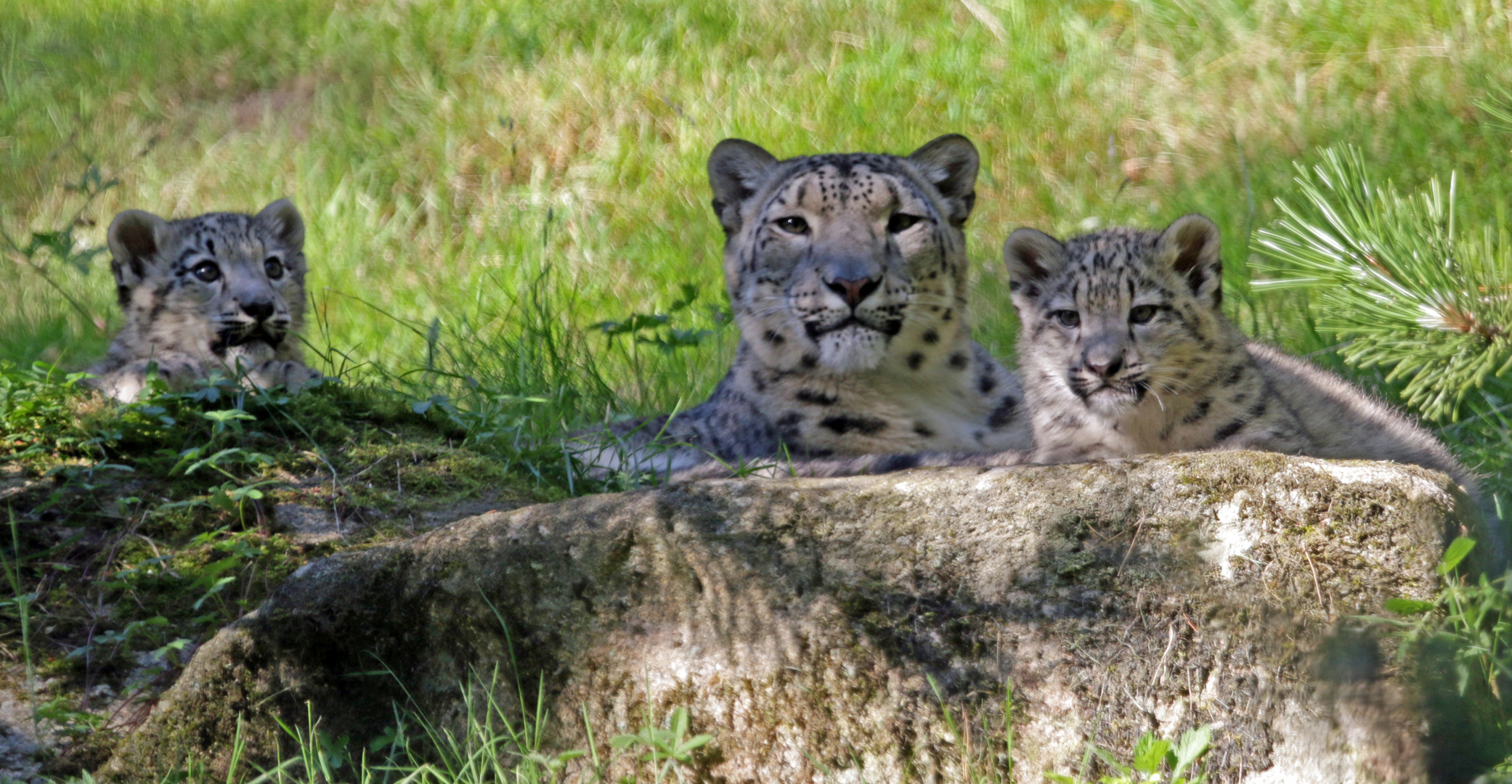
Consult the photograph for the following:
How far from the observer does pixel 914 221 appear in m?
6.24

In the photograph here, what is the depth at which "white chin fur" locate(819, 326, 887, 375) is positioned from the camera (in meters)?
5.92

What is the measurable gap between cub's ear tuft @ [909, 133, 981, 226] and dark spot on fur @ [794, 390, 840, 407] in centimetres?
119

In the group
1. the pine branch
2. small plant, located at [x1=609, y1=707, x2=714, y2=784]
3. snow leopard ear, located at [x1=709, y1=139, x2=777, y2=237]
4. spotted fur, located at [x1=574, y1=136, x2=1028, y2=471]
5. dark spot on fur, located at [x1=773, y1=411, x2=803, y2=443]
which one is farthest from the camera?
snow leopard ear, located at [x1=709, y1=139, x2=777, y2=237]

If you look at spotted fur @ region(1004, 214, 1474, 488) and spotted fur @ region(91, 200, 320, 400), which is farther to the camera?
spotted fur @ region(91, 200, 320, 400)

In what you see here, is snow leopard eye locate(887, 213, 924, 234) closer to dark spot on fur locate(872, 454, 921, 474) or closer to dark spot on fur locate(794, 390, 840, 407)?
dark spot on fur locate(794, 390, 840, 407)

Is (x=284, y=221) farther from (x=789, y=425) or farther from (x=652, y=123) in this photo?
(x=652, y=123)

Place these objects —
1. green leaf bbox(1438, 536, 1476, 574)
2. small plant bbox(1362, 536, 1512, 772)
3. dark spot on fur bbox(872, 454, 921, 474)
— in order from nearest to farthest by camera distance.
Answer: small plant bbox(1362, 536, 1512, 772)
green leaf bbox(1438, 536, 1476, 574)
dark spot on fur bbox(872, 454, 921, 474)

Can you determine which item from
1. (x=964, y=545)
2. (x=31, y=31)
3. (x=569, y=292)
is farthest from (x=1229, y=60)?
(x=31, y=31)

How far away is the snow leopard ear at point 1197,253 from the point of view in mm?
5164

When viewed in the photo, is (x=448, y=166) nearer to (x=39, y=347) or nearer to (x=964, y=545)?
(x=39, y=347)

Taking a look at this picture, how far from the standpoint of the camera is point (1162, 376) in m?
4.91

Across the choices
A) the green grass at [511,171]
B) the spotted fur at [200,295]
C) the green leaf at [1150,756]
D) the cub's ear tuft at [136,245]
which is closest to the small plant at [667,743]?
the green leaf at [1150,756]

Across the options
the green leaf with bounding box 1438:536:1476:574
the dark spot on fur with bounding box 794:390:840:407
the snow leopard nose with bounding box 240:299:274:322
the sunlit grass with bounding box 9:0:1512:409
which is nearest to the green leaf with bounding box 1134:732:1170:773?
the green leaf with bounding box 1438:536:1476:574

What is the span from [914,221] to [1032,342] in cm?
→ 106
